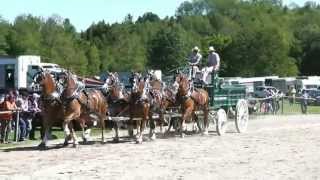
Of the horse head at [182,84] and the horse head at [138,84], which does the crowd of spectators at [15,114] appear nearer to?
the horse head at [138,84]

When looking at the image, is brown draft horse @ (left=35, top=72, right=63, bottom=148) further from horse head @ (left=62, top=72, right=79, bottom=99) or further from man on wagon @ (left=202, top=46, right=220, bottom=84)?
man on wagon @ (left=202, top=46, right=220, bottom=84)

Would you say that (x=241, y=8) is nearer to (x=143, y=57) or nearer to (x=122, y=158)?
(x=143, y=57)

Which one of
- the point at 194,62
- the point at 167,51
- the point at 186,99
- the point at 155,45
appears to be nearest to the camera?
the point at 186,99

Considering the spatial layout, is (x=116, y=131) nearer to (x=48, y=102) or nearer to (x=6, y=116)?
(x=48, y=102)

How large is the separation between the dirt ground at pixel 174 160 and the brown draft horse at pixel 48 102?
771mm

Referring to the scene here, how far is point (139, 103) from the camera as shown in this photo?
2341cm

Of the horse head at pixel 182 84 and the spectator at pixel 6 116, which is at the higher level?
the horse head at pixel 182 84

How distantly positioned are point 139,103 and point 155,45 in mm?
82419

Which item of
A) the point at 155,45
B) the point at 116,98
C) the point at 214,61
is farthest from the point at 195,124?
the point at 155,45

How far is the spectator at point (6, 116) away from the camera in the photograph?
24.1 metres

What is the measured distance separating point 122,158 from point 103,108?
5.07 metres

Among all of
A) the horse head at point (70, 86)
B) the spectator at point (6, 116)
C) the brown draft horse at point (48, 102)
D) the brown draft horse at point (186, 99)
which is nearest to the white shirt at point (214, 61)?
the brown draft horse at point (186, 99)

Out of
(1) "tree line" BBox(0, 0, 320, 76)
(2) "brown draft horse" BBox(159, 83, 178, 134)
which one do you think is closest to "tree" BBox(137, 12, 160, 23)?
(1) "tree line" BBox(0, 0, 320, 76)

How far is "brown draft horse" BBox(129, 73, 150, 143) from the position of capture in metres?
23.4
